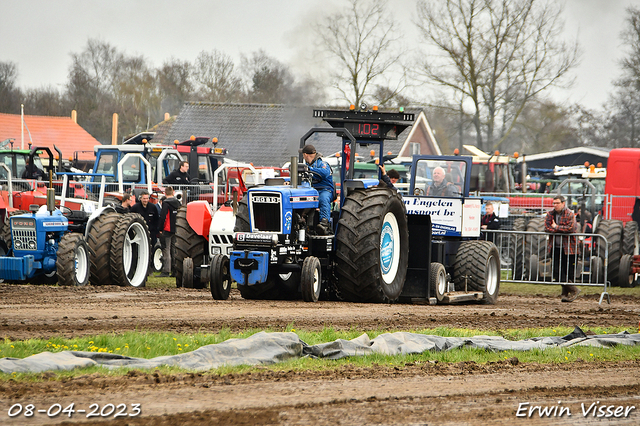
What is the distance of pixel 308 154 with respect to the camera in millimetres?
10680

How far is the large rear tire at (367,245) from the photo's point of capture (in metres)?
10.3

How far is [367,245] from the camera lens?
10281 millimetres

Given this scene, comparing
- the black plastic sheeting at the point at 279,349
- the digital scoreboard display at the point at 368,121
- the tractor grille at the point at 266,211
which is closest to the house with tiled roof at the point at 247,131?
the digital scoreboard display at the point at 368,121

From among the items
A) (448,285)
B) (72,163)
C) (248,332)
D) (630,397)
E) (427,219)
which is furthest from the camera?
(72,163)

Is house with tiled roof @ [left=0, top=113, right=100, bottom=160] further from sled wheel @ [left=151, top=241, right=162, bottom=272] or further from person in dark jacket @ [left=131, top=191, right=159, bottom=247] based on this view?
person in dark jacket @ [left=131, top=191, right=159, bottom=247]

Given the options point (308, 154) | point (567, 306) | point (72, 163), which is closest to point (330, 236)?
point (308, 154)

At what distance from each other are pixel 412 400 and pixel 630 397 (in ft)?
5.14

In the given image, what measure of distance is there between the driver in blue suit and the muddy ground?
6.79 feet

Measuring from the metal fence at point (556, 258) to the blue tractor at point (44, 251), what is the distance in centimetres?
707

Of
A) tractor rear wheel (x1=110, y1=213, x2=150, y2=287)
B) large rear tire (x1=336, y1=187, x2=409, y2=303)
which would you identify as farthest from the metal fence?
tractor rear wheel (x1=110, y1=213, x2=150, y2=287)

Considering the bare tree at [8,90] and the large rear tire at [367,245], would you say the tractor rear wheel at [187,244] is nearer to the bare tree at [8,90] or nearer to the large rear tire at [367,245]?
the large rear tire at [367,245]

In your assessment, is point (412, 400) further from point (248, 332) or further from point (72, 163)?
point (72, 163)

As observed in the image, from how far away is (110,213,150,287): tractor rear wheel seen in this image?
1294 centimetres

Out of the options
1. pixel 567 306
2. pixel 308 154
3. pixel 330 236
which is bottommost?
pixel 567 306
